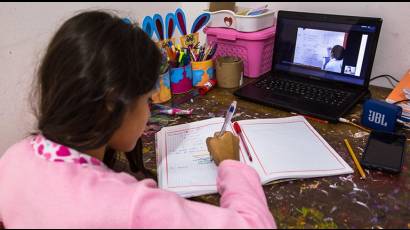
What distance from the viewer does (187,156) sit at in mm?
791

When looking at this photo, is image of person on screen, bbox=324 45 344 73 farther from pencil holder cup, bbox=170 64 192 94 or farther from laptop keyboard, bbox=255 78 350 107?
pencil holder cup, bbox=170 64 192 94

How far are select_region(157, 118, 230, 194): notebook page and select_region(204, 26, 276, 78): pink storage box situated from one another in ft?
1.09

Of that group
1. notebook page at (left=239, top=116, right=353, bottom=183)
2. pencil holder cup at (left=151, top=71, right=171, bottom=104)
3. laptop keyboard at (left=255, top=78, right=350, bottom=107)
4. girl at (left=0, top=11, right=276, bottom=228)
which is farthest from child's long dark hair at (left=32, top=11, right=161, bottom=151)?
laptop keyboard at (left=255, top=78, right=350, bottom=107)

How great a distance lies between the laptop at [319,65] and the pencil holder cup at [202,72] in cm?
13

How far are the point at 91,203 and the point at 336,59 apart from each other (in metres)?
0.81

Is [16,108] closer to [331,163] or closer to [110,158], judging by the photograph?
[110,158]

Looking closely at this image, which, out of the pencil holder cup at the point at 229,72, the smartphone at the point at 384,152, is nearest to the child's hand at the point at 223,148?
the smartphone at the point at 384,152

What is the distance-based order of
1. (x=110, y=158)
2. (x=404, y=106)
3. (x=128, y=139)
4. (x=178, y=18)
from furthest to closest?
(x=178, y=18), (x=404, y=106), (x=110, y=158), (x=128, y=139)

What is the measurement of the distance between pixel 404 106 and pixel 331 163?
0.31 meters

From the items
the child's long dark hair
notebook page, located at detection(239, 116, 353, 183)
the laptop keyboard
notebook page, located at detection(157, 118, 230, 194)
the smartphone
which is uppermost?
the child's long dark hair

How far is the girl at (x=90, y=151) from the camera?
1.63 ft

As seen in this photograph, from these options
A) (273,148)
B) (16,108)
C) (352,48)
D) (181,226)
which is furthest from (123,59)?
(352,48)

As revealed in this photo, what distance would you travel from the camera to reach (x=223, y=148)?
743 millimetres

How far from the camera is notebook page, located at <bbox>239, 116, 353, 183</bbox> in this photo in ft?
2.34
